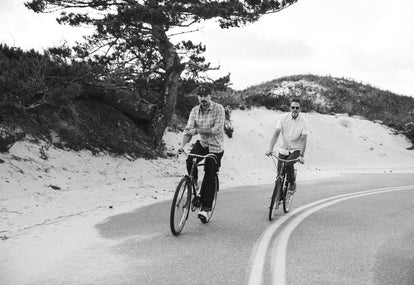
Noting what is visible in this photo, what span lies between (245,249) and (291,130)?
10.5 feet

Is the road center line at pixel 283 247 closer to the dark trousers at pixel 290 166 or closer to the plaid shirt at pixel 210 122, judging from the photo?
the dark trousers at pixel 290 166

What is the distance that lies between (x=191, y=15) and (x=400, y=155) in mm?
19187

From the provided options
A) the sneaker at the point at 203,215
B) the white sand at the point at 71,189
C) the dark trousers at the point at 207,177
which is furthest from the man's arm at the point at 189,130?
the white sand at the point at 71,189

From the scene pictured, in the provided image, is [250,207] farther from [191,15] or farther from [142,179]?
[191,15]

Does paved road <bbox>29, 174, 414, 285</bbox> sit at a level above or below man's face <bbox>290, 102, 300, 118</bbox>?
below

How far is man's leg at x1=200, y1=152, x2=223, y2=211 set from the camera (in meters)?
7.04

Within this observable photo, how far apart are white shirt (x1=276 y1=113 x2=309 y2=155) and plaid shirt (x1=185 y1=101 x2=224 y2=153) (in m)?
1.80

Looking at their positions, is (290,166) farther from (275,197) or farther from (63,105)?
(63,105)

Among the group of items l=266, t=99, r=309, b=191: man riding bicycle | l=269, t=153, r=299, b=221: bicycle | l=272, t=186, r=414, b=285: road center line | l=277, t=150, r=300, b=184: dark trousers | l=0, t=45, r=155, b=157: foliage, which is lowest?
l=272, t=186, r=414, b=285: road center line

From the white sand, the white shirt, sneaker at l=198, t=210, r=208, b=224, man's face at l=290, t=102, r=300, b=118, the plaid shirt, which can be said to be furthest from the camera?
the white shirt

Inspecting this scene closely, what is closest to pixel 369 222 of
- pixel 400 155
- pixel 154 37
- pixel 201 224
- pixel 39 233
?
pixel 201 224

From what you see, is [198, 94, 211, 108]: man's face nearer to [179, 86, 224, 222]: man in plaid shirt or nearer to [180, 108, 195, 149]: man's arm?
[179, 86, 224, 222]: man in plaid shirt

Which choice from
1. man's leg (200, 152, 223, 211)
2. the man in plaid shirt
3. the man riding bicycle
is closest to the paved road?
man's leg (200, 152, 223, 211)

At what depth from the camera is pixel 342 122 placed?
30.8 meters
